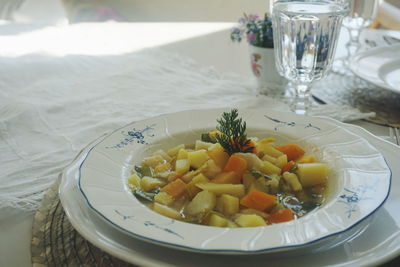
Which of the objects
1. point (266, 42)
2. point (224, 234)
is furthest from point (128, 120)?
point (224, 234)

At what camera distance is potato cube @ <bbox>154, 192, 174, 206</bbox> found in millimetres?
875

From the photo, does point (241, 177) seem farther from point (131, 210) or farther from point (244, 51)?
point (244, 51)

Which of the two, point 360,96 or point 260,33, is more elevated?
point 260,33

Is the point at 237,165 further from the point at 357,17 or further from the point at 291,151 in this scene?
the point at 357,17

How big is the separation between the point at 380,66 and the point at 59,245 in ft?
3.90

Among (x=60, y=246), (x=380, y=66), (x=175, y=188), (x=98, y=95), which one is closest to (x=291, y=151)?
(x=175, y=188)

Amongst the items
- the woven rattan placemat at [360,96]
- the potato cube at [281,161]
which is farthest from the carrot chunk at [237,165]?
the woven rattan placemat at [360,96]

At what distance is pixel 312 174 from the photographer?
94cm

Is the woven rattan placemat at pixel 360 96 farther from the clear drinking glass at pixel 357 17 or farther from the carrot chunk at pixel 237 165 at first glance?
the carrot chunk at pixel 237 165

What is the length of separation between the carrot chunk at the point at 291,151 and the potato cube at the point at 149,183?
0.29 m

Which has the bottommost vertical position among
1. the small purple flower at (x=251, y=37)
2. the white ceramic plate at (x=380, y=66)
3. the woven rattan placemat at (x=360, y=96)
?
the woven rattan placemat at (x=360, y=96)

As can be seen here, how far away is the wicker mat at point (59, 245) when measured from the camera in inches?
30.8

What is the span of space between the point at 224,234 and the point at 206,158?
256 millimetres

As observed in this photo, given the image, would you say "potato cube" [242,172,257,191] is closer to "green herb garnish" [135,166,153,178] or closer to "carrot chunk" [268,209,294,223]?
"carrot chunk" [268,209,294,223]
